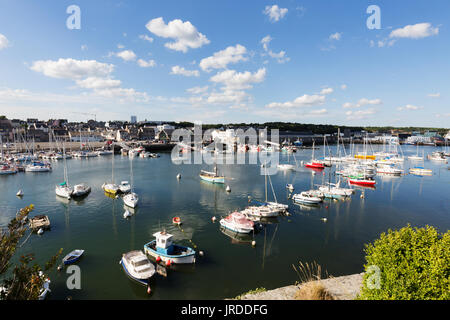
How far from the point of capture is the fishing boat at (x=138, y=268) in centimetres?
1486

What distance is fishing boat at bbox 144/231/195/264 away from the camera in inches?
679

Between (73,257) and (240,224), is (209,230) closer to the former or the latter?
(240,224)

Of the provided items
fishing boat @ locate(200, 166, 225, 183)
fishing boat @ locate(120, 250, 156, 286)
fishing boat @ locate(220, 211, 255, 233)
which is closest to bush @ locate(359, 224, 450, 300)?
fishing boat @ locate(120, 250, 156, 286)

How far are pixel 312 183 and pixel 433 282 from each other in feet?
128

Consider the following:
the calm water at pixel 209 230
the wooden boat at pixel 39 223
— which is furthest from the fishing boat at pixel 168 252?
the wooden boat at pixel 39 223

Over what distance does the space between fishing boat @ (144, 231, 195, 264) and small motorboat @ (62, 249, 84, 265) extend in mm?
5042

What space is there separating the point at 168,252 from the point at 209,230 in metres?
6.44

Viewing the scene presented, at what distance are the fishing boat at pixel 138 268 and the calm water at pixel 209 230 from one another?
1.89 ft

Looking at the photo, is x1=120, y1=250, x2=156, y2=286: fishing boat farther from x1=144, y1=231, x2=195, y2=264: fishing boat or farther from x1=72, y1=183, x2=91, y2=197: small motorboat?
x1=72, y1=183, x2=91, y2=197: small motorboat

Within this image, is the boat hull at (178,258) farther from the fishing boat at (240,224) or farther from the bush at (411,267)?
the bush at (411,267)

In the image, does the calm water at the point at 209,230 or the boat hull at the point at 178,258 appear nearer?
the calm water at the point at 209,230

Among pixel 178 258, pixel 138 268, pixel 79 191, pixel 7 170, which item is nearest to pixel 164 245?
pixel 178 258
